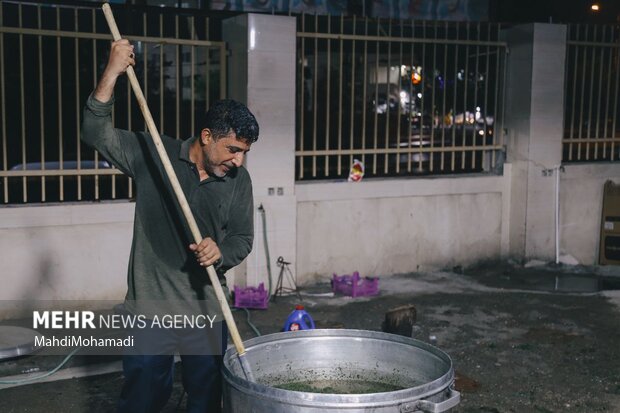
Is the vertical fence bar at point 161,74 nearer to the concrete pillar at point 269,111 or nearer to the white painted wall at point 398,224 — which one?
the concrete pillar at point 269,111

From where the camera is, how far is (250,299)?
8117mm

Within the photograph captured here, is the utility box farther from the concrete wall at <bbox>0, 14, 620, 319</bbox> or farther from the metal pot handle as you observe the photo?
the metal pot handle

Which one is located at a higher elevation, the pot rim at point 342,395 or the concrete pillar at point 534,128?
the concrete pillar at point 534,128

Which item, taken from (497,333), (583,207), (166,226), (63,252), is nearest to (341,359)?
(166,226)

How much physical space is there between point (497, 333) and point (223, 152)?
441 centimetres

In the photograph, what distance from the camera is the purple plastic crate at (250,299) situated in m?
8.11

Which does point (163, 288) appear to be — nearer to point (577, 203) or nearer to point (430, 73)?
point (430, 73)

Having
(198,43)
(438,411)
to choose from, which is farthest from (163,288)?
(198,43)

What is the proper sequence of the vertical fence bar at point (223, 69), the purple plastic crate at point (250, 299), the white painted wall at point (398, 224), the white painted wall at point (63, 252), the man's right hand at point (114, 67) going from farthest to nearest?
the white painted wall at point (398, 224)
the vertical fence bar at point (223, 69)
the purple plastic crate at point (250, 299)
the white painted wall at point (63, 252)
the man's right hand at point (114, 67)

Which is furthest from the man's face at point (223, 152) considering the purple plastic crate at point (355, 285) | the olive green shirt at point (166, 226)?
the purple plastic crate at point (355, 285)

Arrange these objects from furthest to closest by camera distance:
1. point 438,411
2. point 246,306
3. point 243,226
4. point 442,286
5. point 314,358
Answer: point 442,286 → point 246,306 → point 243,226 → point 314,358 → point 438,411

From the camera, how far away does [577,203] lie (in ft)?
34.3

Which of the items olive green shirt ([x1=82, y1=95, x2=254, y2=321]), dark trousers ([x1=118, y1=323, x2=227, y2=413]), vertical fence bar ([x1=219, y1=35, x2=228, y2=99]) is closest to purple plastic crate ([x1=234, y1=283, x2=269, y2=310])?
vertical fence bar ([x1=219, y1=35, x2=228, y2=99])

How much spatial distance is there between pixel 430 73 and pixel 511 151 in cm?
146
